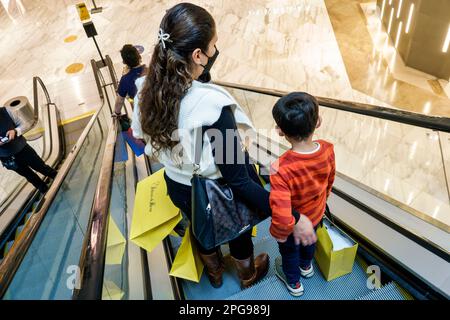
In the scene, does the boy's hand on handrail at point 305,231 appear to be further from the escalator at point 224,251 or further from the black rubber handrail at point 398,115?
the black rubber handrail at point 398,115

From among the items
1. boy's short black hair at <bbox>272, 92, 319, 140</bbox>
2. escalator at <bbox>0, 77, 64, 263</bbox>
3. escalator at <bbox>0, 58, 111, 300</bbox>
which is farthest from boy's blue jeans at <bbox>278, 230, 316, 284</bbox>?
escalator at <bbox>0, 77, 64, 263</bbox>

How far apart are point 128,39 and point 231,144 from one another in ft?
31.8

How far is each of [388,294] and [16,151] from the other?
14.4ft

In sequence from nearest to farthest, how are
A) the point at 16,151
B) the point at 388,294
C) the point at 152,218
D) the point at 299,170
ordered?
1. the point at 299,170
2. the point at 388,294
3. the point at 152,218
4. the point at 16,151

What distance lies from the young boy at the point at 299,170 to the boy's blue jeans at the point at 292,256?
20 centimetres

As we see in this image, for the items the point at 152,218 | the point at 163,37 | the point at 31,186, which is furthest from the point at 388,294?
the point at 31,186

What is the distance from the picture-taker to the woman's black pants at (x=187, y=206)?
1.68 meters

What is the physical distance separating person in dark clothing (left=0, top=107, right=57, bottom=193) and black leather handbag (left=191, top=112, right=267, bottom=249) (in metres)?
3.56

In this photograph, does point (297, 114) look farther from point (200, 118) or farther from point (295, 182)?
point (200, 118)

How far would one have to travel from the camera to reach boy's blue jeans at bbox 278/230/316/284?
1928mm

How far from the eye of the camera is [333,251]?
1.97 meters

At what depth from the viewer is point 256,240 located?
2.60 meters

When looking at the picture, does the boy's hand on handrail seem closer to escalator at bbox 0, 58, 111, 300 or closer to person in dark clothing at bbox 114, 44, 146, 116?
escalator at bbox 0, 58, 111, 300
